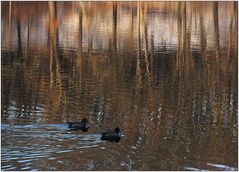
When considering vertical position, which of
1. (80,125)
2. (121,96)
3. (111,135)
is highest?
(121,96)

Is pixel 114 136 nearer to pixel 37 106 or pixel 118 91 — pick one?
pixel 37 106

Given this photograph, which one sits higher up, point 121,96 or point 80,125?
point 121,96

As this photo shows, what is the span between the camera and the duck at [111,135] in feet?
56.6

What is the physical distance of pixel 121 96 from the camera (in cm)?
2398

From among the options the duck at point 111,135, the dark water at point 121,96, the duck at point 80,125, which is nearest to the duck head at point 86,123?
the duck at point 80,125

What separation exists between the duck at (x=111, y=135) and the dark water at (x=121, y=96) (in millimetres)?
164

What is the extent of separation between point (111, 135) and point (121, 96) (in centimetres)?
675

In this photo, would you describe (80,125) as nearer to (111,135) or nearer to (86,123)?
(86,123)

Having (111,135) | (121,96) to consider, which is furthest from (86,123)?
(121,96)

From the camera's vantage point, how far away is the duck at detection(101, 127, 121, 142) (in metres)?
17.2

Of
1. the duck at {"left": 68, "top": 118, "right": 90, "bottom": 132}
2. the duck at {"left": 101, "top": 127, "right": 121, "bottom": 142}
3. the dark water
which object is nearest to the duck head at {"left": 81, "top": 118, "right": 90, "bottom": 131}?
the duck at {"left": 68, "top": 118, "right": 90, "bottom": 132}

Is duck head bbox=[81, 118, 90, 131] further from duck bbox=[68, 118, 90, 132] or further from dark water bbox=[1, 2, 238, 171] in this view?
dark water bbox=[1, 2, 238, 171]

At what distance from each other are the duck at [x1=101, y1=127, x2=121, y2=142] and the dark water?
0.16 meters

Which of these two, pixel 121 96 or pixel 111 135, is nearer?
pixel 111 135
